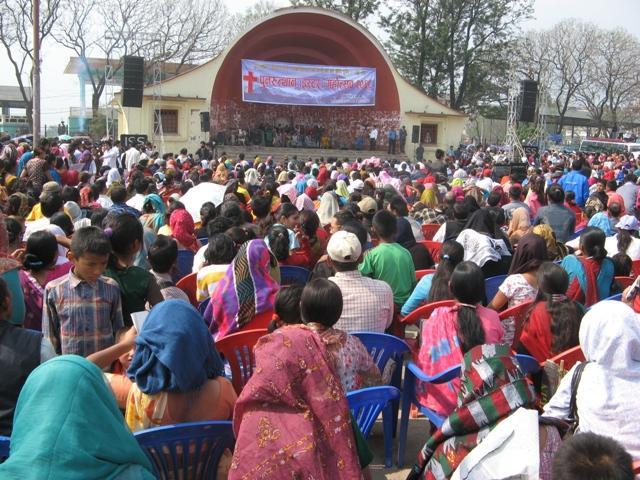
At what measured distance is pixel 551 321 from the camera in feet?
11.3

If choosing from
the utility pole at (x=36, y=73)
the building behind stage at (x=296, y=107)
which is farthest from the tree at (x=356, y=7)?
the utility pole at (x=36, y=73)

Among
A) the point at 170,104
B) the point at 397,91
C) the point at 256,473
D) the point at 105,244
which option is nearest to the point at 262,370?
the point at 256,473

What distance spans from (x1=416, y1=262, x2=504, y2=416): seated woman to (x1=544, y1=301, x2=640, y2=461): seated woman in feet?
2.35

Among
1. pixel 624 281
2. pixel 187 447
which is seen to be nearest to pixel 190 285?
pixel 187 447

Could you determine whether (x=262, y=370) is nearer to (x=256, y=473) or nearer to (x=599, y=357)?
(x=256, y=473)

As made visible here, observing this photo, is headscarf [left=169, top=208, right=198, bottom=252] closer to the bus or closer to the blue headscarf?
the blue headscarf

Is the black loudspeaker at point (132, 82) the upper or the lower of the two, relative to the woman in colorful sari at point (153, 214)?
upper

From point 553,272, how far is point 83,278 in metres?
2.46

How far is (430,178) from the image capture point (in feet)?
35.5

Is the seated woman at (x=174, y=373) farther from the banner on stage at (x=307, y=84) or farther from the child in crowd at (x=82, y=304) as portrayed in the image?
the banner on stage at (x=307, y=84)

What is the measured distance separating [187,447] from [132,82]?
19.7 meters

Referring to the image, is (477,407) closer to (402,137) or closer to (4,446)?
(4,446)

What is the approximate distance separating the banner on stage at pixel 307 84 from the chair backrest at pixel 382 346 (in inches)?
874

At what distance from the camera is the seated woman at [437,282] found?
13.4 feet
